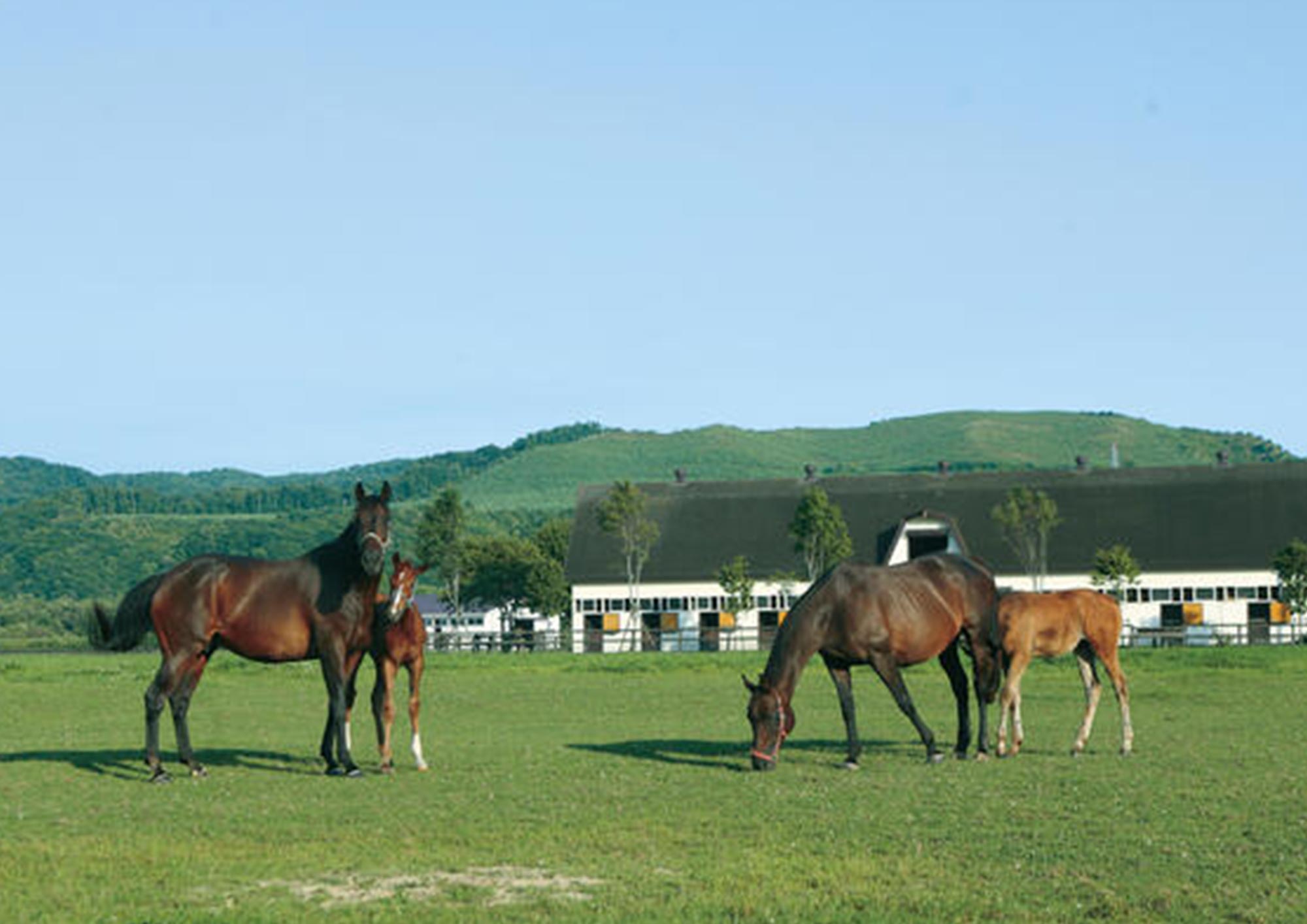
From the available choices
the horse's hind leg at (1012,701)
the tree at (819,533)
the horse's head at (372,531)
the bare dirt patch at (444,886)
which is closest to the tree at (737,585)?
the tree at (819,533)

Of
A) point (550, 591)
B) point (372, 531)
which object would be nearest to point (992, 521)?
point (550, 591)

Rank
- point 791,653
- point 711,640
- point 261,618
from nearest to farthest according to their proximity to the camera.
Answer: point 261,618, point 791,653, point 711,640

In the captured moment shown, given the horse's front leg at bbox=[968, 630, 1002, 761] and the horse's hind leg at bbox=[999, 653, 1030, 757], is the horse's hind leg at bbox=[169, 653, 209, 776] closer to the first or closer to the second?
the horse's front leg at bbox=[968, 630, 1002, 761]

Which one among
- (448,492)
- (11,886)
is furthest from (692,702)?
(448,492)

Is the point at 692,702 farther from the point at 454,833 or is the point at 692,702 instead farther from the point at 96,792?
the point at 454,833

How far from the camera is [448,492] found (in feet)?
439

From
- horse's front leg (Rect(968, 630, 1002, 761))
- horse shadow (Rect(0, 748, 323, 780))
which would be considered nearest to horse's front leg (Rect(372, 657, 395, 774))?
horse shadow (Rect(0, 748, 323, 780))

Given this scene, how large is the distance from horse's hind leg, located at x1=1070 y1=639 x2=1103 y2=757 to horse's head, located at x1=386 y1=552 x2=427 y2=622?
869cm

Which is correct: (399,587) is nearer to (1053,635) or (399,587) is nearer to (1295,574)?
(1053,635)

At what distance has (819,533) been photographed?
9344 centimetres

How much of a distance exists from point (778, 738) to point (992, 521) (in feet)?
265

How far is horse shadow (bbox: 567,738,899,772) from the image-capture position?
2102 centimetres

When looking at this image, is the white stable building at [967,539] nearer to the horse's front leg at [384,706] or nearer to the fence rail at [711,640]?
the fence rail at [711,640]

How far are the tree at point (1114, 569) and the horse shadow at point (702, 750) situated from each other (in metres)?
66.3
